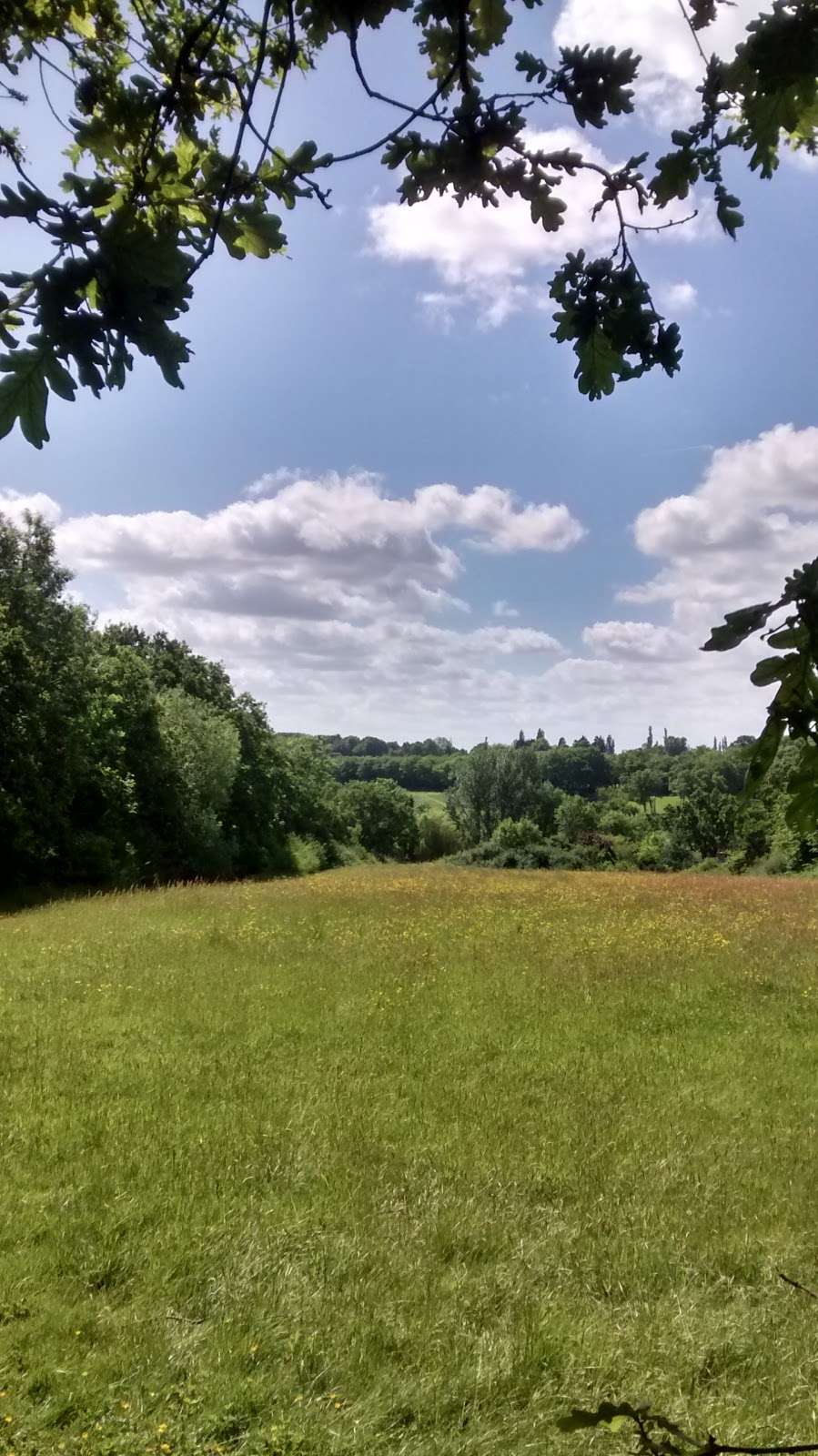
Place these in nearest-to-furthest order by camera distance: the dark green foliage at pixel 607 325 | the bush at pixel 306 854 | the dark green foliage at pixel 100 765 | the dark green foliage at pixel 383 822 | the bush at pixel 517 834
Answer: the dark green foliage at pixel 607 325
the dark green foliage at pixel 100 765
the bush at pixel 306 854
the bush at pixel 517 834
the dark green foliage at pixel 383 822

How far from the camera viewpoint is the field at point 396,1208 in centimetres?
348

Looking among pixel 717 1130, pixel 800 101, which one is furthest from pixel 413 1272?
pixel 800 101

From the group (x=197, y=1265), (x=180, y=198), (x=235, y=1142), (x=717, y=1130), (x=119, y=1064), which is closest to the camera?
(x=180, y=198)

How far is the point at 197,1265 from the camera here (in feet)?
14.2

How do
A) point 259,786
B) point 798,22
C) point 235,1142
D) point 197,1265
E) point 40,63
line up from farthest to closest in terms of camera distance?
point 259,786, point 235,1142, point 197,1265, point 40,63, point 798,22

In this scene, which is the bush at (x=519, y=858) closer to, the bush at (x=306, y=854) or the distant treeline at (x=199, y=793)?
the distant treeline at (x=199, y=793)

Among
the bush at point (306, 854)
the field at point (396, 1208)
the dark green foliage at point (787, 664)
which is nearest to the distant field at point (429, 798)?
the bush at point (306, 854)

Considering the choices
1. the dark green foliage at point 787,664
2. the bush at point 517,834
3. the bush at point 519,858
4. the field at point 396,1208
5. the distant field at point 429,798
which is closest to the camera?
the dark green foliage at point 787,664

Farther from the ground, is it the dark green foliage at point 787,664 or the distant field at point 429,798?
the dark green foliage at point 787,664

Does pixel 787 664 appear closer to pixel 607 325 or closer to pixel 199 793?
pixel 607 325

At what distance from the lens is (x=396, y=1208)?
502cm

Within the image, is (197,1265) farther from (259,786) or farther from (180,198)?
(259,786)

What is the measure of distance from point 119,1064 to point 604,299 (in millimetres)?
7509

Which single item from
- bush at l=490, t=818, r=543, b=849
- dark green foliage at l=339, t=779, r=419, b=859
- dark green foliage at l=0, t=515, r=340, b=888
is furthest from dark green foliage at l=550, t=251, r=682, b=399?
dark green foliage at l=339, t=779, r=419, b=859
